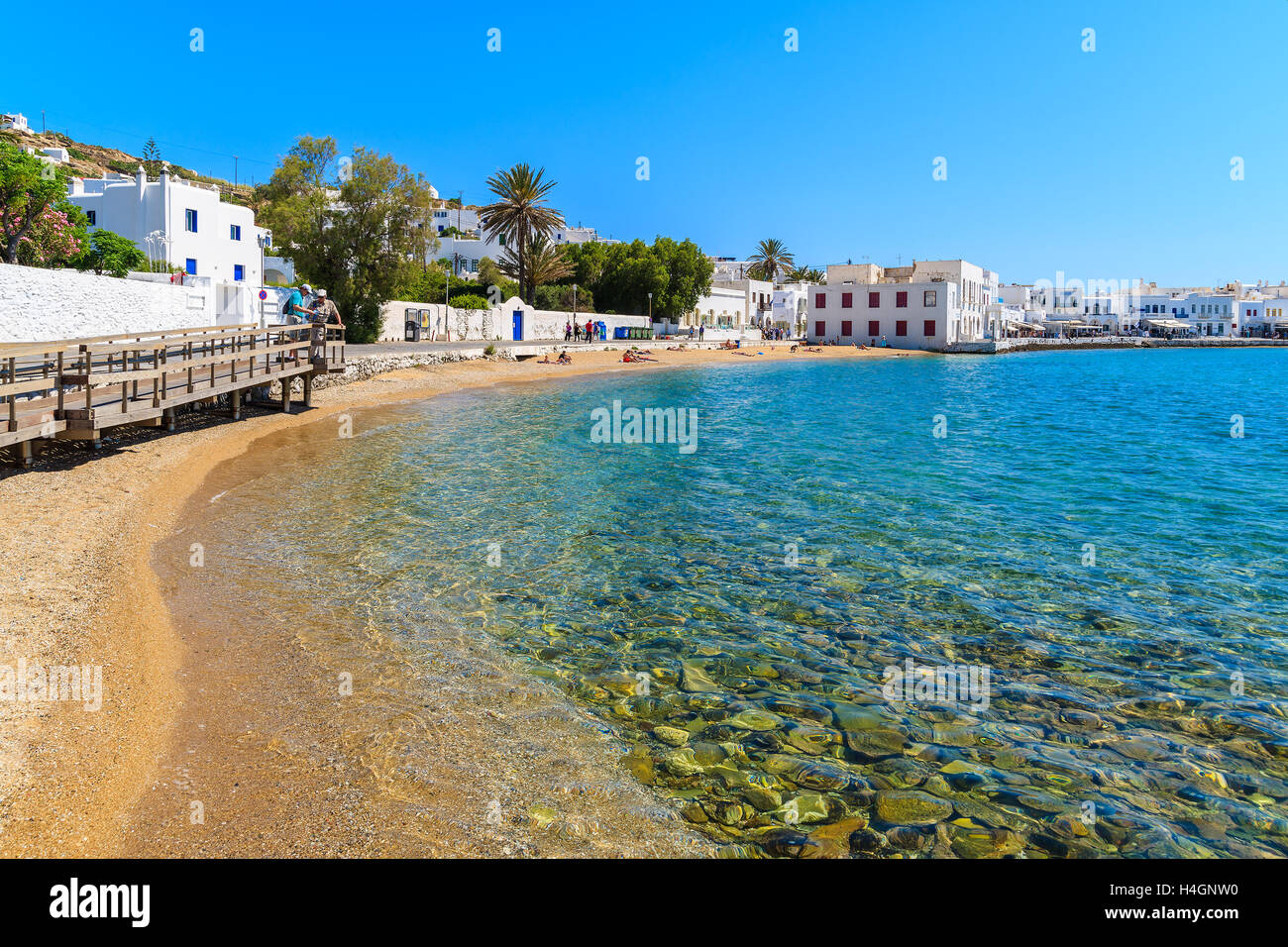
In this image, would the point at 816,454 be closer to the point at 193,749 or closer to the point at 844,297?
the point at 193,749

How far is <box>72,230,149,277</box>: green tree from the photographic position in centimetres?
3928

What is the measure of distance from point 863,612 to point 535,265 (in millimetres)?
62425

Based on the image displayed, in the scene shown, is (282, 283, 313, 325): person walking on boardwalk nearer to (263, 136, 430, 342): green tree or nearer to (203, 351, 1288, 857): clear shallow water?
(203, 351, 1288, 857): clear shallow water

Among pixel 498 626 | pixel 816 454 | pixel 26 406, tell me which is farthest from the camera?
pixel 816 454

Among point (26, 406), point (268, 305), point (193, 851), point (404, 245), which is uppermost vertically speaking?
point (404, 245)

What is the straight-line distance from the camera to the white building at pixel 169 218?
149 feet

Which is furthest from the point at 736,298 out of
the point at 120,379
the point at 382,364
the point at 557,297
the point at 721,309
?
the point at 120,379

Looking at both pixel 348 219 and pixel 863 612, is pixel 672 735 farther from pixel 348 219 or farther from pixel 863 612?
pixel 348 219

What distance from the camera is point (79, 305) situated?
78.9ft

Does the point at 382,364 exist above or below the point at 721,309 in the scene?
below

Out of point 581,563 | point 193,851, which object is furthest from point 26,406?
point 193,851

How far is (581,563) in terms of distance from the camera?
10.9 metres

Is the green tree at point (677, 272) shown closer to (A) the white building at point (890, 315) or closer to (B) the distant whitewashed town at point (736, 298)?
(B) the distant whitewashed town at point (736, 298)
